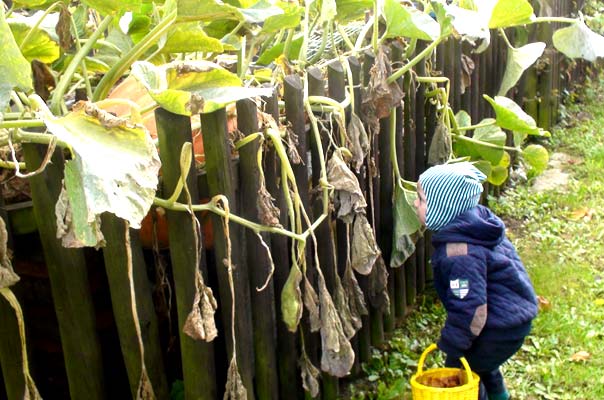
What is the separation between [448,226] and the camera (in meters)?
2.89

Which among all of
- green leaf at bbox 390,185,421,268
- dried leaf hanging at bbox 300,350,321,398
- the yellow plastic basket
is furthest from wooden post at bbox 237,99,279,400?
green leaf at bbox 390,185,421,268

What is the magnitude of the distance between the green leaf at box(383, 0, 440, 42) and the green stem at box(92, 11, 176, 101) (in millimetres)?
1100

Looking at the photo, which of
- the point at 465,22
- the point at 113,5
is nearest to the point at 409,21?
the point at 465,22

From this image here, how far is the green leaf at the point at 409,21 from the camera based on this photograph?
3.02 metres

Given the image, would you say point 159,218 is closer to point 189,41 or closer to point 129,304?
point 129,304

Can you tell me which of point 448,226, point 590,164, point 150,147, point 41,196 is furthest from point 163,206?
point 590,164

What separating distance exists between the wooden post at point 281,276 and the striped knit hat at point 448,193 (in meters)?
0.59

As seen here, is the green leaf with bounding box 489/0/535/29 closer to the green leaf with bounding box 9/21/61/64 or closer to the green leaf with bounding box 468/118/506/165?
the green leaf with bounding box 468/118/506/165

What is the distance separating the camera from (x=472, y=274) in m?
2.80

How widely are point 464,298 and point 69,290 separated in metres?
1.43

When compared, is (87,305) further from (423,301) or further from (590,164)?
(590,164)

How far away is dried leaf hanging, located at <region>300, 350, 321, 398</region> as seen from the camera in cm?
280

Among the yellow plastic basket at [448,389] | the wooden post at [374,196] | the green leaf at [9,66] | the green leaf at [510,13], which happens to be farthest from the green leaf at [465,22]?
the green leaf at [9,66]

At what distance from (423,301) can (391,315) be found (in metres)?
0.45
